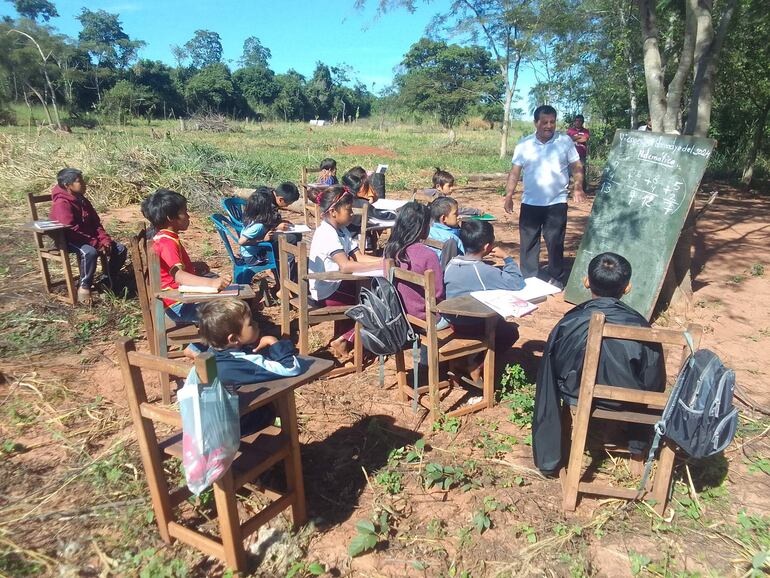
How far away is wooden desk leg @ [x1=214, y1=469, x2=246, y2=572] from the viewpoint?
2018 mm

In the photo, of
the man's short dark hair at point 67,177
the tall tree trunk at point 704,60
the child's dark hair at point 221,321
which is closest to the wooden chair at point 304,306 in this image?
the child's dark hair at point 221,321

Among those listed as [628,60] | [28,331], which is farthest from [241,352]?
[628,60]

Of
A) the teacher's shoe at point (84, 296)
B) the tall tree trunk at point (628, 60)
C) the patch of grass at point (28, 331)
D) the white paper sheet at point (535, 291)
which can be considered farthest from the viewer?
the tall tree trunk at point (628, 60)

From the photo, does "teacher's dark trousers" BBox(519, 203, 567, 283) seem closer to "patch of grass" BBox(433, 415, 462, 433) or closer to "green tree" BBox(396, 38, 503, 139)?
"patch of grass" BBox(433, 415, 462, 433)

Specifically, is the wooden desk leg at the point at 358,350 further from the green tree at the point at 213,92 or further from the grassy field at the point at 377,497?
the green tree at the point at 213,92

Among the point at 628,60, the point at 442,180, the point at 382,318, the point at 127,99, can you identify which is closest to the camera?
the point at 382,318

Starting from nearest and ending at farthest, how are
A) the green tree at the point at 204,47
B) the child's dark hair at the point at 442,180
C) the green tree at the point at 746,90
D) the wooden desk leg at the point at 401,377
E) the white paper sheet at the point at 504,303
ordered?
1. the white paper sheet at the point at 504,303
2. the wooden desk leg at the point at 401,377
3. the child's dark hair at the point at 442,180
4. the green tree at the point at 746,90
5. the green tree at the point at 204,47

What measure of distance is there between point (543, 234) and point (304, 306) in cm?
295

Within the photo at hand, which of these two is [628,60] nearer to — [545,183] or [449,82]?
[545,183]

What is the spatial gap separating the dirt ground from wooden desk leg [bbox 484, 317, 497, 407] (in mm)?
93

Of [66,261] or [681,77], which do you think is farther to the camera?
[66,261]

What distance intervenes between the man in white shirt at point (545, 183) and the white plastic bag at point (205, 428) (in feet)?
13.7

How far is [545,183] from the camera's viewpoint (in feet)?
17.3

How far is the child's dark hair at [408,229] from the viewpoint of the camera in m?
3.37
